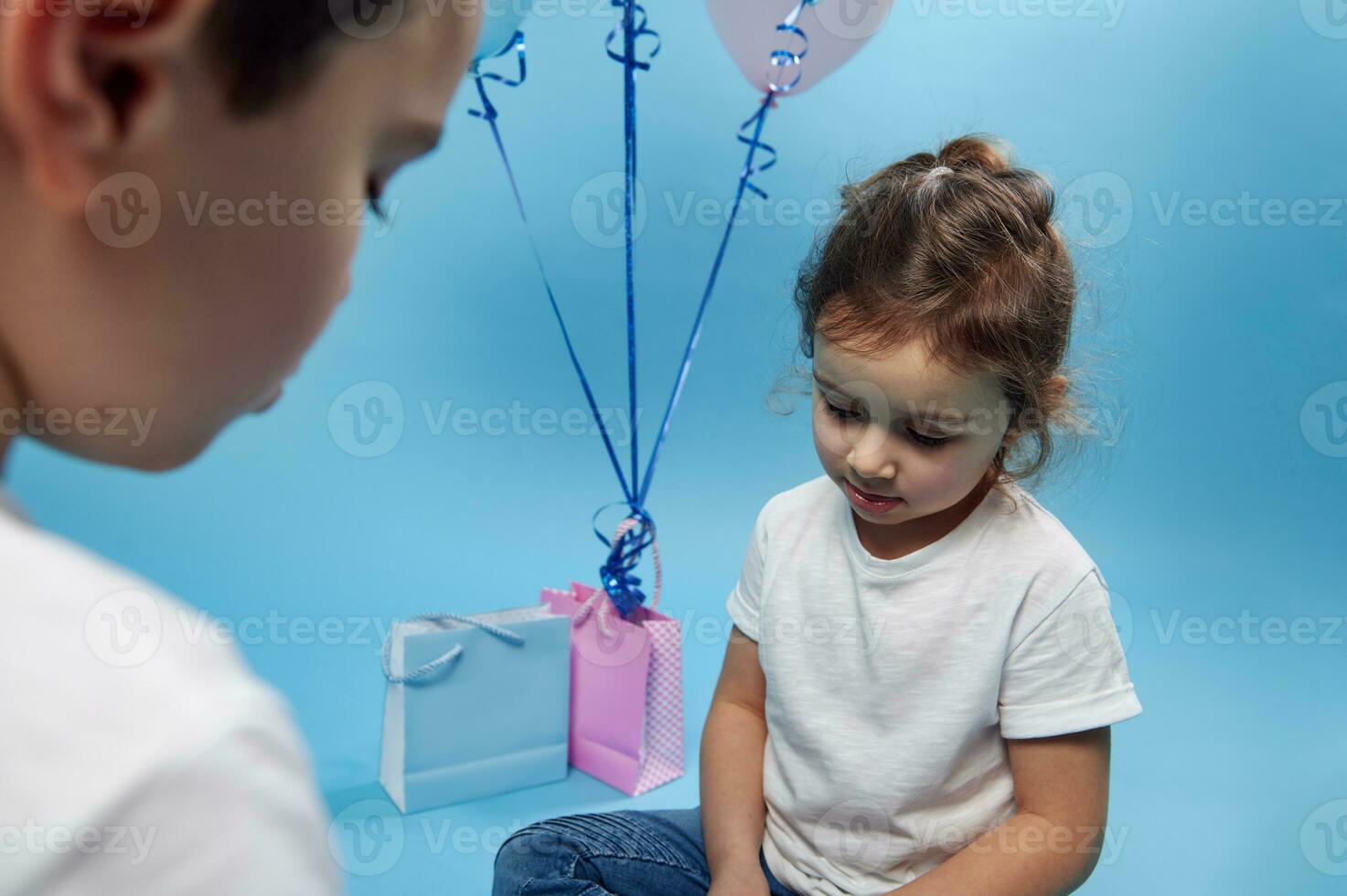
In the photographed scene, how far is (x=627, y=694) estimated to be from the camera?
148 cm

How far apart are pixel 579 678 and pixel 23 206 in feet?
4.19

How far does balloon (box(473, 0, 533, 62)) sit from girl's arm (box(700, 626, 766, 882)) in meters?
0.72

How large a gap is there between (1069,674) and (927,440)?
209 millimetres

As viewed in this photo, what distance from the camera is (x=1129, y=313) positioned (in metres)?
2.10

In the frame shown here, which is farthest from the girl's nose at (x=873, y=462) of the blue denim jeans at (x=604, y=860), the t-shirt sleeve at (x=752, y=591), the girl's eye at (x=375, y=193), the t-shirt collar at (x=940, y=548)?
the girl's eye at (x=375, y=193)

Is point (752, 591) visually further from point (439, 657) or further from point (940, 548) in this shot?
point (439, 657)

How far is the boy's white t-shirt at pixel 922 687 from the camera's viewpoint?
906mm

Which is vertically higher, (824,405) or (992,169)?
(992,169)

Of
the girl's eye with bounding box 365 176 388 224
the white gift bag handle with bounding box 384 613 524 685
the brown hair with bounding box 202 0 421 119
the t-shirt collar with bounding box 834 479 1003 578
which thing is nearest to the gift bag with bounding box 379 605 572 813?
the white gift bag handle with bounding box 384 613 524 685

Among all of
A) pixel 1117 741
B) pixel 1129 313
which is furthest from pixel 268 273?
pixel 1129 313

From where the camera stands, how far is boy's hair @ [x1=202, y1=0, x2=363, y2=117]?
316 mm

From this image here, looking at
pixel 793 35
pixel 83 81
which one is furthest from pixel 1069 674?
pixel 793 35

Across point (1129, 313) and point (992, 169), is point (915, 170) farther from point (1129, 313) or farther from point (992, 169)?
point (1129, 313)

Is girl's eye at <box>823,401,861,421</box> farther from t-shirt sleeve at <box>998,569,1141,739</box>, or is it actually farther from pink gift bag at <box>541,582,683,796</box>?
pink gift bag at <box>541,582,683,796</box>
